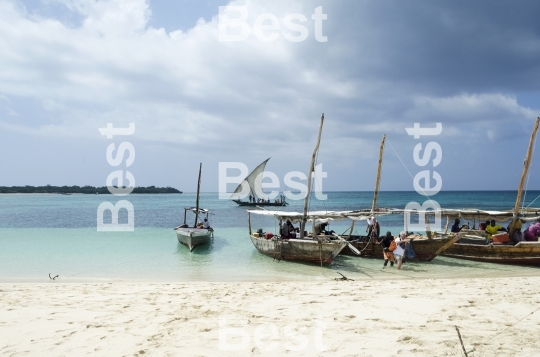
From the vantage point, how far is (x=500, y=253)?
15703mm

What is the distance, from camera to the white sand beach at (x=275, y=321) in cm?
585

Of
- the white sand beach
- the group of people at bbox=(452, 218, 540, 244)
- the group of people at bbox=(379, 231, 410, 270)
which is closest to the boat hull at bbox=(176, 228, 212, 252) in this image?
the white sand beach

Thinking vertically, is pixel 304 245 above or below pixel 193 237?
above

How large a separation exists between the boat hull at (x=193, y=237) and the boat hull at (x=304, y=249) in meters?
4.47

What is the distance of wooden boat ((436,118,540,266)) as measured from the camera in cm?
1516

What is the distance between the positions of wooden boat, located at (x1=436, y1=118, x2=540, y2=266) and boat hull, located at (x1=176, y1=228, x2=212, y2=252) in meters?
12.3

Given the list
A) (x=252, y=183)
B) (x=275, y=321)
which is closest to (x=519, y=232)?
(x=275, y=321)

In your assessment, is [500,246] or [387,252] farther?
[500,246]

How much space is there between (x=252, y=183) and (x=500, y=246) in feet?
135

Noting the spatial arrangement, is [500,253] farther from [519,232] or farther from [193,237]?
[193,237]

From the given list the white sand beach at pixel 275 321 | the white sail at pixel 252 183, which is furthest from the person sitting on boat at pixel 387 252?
the white sail at pixel 252 183

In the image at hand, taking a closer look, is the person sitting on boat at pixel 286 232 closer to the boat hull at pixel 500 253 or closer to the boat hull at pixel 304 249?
the boat hull at pixel 304 249

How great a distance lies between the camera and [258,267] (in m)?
15.8

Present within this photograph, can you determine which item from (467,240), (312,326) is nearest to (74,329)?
(312,326)
